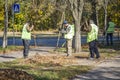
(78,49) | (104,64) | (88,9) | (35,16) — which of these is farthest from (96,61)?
(35,16)

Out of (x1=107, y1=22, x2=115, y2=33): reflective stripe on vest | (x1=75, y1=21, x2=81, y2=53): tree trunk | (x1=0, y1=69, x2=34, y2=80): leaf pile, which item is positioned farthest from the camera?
(x1=107, y1=22, x2=115, y2=33): reflective stripe on vest

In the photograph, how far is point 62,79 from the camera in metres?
13.1

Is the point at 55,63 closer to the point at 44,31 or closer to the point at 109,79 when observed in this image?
the point at 109,79

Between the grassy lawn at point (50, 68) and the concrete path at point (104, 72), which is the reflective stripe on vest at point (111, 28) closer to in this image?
the grassy lawn at point (50, 68)

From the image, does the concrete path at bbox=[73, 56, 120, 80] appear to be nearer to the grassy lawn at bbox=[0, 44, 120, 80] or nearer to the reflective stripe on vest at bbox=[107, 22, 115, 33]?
the grassy lawn at bbox=[0, 44, 120, 80]

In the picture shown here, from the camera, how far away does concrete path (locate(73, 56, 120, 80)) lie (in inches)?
535

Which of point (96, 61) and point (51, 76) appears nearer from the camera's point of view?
point (51, 76)

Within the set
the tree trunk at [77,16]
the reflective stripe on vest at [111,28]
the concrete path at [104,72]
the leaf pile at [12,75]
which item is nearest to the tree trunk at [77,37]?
the tree trunk at [77,16]

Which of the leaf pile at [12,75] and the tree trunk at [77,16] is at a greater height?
the tree trunk at [77,16]

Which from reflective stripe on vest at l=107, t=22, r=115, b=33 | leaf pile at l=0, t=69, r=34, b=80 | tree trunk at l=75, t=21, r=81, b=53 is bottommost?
leaf pile at l=0, t=69, r=34, b=80

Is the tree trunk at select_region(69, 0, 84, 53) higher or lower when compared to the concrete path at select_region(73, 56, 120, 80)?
higher

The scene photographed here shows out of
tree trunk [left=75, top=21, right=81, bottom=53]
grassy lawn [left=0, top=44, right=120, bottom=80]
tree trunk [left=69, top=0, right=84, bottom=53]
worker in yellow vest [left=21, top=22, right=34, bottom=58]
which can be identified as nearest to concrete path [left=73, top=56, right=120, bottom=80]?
grassy lawn [left=0, top=44, right=120, bottom=80]

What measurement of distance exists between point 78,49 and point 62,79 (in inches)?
453

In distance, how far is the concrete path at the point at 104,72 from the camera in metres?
13.6
